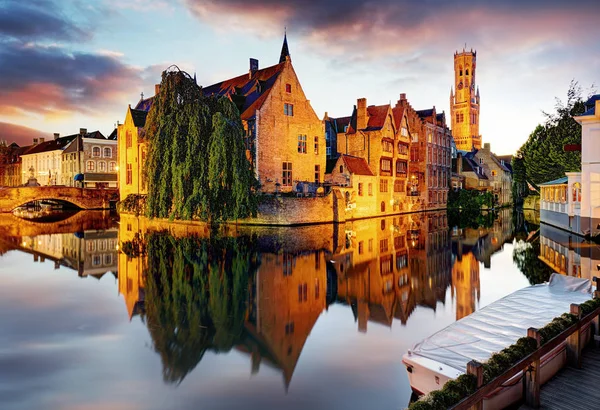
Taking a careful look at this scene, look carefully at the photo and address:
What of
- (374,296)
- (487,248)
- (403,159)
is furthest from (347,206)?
(374,296)

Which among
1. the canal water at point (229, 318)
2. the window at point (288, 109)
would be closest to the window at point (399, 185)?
the window at point (288, 109)

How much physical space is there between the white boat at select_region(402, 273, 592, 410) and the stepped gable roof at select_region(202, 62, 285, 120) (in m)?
33.7

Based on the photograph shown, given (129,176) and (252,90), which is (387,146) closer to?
(252,90)

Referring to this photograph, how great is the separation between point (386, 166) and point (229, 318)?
132 ft

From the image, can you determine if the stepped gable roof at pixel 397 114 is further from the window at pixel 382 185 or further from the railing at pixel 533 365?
the railing at pixel 533 365

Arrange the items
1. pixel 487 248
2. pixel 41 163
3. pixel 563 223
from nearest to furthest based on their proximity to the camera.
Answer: pixel 487 248, pixel 563 223, pixel 41 163

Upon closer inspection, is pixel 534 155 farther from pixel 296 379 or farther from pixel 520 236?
pixel 296 379

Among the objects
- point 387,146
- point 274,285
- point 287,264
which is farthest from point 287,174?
point 274,285

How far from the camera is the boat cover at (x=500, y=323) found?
6430mm

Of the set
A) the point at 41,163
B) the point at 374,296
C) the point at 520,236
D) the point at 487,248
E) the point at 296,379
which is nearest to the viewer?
the point at 296,379

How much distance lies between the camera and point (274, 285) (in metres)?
14.9

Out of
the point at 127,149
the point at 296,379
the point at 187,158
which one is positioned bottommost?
the point at 296,379

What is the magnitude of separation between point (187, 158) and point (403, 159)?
32.4 meters

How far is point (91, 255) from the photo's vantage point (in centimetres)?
2233
